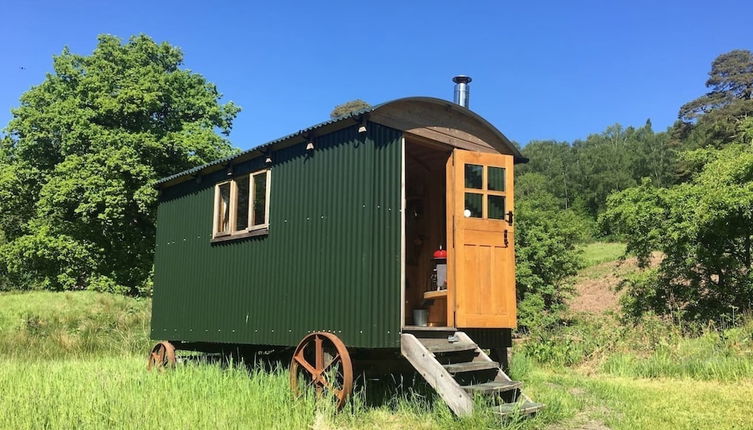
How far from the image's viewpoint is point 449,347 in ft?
22.6

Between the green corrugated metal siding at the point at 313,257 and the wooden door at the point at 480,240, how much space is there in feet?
2.73

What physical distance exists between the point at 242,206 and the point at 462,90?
12.3ft

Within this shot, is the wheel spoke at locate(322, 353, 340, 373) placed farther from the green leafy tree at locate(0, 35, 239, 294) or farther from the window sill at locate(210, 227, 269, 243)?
the green leafy tree at locate(0, 35, 239, 294)

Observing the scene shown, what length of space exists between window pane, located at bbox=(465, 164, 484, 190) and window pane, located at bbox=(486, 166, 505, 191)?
0.14m

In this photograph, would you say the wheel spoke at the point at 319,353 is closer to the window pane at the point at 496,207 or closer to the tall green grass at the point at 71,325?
the window pane at the point at 496,207

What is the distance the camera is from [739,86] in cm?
4553

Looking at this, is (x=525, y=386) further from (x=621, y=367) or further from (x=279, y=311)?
(x=279, y=311)

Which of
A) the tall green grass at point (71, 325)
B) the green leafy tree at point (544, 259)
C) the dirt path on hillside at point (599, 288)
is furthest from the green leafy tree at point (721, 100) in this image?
the tall green grass at point (71, 325)

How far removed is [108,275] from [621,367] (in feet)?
63.4

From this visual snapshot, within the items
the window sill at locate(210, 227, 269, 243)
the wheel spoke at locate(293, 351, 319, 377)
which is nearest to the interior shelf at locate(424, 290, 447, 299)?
the wheel spoke at locate(293, 351, 319, 377)

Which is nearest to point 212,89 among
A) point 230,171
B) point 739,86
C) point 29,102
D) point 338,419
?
point 29,102

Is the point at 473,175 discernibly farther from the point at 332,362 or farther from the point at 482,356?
the point at 332,362

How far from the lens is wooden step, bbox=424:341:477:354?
6.70m

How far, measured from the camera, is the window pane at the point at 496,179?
7.86 m
